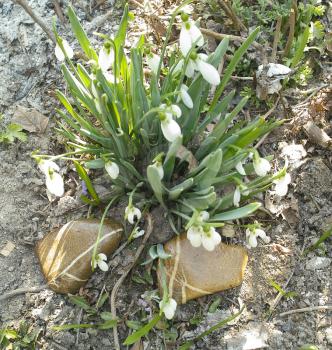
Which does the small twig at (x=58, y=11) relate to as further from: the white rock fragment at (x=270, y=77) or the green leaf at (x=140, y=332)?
the green leaf at (x=140, y=332)

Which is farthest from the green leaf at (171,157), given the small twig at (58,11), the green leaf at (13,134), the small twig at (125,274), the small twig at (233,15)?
the small twig at (58,11)

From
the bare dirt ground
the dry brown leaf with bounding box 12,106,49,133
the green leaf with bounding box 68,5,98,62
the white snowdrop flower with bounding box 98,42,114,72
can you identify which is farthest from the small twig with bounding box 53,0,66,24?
the white snowdrop flower with bounding box 98,42,114,72

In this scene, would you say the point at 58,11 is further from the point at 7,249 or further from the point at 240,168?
the point at 240,168

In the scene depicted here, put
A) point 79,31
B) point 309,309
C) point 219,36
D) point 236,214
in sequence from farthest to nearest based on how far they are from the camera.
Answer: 1. point 219,36
2. point 309,309
3. point 79,31
4. point 236,214

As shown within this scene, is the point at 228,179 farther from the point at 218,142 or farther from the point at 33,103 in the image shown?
the point at 33,103

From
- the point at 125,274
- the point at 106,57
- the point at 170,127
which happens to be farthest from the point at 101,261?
the point at 106,57

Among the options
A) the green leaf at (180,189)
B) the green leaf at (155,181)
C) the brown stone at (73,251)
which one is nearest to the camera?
the green leaf at (155,181)
